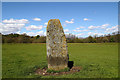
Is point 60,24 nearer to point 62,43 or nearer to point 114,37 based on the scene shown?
point 62,43

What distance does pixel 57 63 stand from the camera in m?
8.82

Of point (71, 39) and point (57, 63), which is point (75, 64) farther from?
point (71, 39)

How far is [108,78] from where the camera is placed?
24.3 ft

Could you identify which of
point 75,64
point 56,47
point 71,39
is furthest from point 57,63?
point 71,39

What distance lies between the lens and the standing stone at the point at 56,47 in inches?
345

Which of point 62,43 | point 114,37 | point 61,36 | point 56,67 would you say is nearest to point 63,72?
point 56,67

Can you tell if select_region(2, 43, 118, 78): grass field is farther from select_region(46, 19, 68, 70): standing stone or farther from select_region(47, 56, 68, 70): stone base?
select_region(46, 19, 68, 70): standing stone

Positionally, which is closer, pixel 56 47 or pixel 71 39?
pixel 56 47

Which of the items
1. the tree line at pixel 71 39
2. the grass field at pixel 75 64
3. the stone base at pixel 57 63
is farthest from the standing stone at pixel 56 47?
the tree line at pixel 71 39

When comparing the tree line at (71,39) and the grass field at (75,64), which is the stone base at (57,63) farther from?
the tree line at (71,39)

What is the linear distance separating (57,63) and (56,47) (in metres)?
1.21

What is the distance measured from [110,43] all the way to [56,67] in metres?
35.5

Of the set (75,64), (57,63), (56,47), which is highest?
(56,47)

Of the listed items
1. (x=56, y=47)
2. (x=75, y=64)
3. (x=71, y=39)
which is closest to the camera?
(x=56, y=47)
